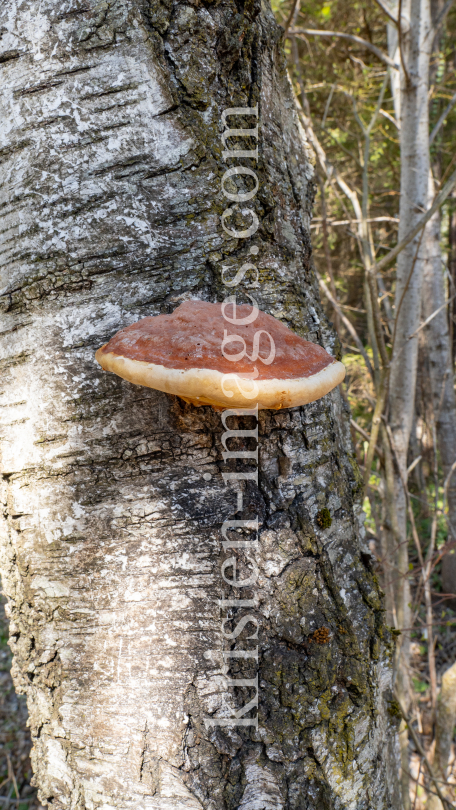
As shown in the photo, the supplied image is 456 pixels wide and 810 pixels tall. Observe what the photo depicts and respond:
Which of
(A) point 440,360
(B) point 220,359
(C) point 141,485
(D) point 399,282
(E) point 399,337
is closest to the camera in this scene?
(B) point 220,359

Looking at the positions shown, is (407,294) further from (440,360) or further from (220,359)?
(440,360)

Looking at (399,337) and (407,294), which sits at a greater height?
(407,294)

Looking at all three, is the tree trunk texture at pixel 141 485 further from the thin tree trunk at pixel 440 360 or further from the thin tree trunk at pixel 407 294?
the thin tree trunk at pixel 440 360

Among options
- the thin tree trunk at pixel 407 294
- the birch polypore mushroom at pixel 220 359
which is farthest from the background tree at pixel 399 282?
the birch polypore mushroom at pixel 220 359

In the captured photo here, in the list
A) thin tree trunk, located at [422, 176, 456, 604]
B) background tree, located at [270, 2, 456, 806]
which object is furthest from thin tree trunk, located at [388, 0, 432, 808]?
thin tree trunk, located at [422, 176, 456, 604]

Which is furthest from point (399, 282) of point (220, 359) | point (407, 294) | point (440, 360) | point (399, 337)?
point (440, 360)

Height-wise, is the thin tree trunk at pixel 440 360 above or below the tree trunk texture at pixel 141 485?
below

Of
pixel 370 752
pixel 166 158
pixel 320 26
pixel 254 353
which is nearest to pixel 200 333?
pixel 254 353
